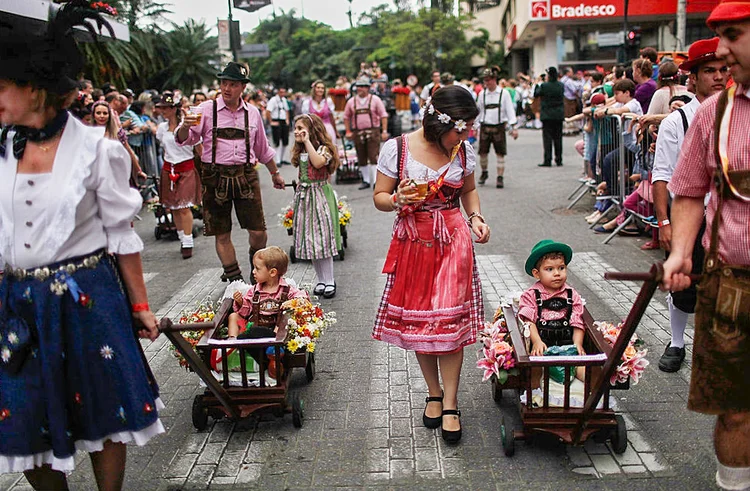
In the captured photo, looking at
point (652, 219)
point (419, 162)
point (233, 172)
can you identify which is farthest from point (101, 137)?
point (652, 219)

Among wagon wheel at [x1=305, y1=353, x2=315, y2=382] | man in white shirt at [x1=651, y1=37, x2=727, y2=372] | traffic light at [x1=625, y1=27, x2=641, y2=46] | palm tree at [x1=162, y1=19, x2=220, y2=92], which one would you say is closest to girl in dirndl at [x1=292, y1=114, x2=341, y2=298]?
wagon wheel at [x1=305, y1=353, x2=315, y2=382]

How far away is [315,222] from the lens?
7.02m

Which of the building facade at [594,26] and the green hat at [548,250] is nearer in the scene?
the green hat at [548,250]

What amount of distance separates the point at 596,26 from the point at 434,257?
34.3 metres

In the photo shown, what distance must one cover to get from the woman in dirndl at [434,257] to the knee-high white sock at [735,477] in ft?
4.55

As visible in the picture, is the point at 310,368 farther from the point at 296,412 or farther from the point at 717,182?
the point at 717,182

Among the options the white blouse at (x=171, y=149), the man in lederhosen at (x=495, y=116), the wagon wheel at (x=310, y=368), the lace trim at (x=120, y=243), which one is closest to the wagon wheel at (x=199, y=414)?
the wagon wheel at (x=310, y=368)

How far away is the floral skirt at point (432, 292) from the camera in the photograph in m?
4.02

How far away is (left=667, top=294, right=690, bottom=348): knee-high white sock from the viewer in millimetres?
4852

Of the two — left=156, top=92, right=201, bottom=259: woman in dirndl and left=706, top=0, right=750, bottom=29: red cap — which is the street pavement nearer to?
left=706, top=0, right=750, bottom=29: red cap

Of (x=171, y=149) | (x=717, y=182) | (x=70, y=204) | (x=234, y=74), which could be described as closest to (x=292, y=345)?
(x=70, y=204)

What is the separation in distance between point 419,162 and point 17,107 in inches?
81.4

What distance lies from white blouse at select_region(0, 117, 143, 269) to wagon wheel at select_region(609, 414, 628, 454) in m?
2.55

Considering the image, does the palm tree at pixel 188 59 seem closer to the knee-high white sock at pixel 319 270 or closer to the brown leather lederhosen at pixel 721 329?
the knee-high white sock at pixel 319 270
